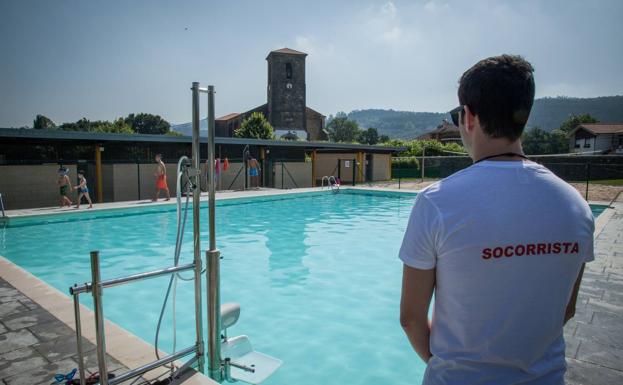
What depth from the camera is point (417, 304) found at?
1188 mm

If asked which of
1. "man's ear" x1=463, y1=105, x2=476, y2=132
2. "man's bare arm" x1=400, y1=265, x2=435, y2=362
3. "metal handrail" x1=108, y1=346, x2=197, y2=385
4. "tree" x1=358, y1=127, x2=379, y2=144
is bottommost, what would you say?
"metal handrail" x1=108, y1=346, x2=197, y2=385

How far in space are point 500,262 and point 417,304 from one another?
27 centimetres

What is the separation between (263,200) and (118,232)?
7627 mm

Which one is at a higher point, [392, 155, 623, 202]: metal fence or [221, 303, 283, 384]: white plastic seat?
[392, 155, 623, 202]: metal fence

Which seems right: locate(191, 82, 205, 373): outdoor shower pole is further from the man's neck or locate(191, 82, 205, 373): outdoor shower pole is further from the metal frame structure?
the man's neck

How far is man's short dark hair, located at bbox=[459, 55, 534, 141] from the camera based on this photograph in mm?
1119

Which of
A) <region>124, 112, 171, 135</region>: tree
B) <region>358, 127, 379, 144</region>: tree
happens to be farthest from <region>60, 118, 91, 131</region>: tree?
<region>358, 127, 379, 144</region>: tree

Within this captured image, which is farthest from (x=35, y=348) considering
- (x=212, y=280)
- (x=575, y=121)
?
(x=575, y=121)

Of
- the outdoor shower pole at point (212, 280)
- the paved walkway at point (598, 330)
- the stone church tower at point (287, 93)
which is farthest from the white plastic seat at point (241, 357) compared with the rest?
the stone church tower at point (287, 93)

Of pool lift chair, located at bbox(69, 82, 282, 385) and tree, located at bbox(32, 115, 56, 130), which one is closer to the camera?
pool lift chair, located at bbox(69, 82, 282, 385)

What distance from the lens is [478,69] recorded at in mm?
1156

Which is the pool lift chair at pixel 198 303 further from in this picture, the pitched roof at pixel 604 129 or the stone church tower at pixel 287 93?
the pitched roof at pixel 604 129

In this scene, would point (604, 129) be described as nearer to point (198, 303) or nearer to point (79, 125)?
point (198, 303)

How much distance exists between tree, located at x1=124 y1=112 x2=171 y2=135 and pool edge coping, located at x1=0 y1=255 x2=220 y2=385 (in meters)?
77.9
